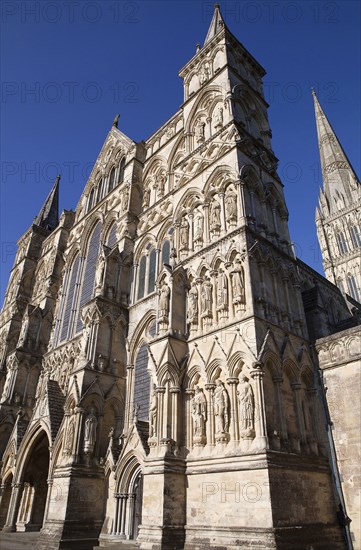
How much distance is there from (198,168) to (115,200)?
27.6 ft

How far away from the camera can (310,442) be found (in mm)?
12836

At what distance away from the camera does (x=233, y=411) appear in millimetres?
12172

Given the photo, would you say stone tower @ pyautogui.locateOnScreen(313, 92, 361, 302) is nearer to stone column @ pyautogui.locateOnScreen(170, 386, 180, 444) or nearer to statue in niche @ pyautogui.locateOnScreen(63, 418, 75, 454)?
stone column @ pyautogui.locateOnScreen(170, 386, 180, 444)

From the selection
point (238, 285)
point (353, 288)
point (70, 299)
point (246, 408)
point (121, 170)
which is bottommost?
point (246, 408)

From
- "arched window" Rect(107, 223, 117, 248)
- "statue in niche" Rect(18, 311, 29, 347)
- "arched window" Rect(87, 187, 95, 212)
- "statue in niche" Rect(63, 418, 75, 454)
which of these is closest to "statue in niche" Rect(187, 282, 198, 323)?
"statue in niche" Rect(63, 418, 75, 454)

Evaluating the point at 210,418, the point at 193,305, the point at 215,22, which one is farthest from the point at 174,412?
the point at 215,22

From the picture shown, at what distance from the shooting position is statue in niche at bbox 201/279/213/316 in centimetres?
1469

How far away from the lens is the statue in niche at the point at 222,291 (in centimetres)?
1403

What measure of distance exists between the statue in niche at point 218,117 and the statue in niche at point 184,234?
513 centimetres

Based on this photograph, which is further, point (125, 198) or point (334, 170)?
point (334, 170)

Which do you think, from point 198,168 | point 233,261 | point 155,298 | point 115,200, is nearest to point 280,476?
point 233,261

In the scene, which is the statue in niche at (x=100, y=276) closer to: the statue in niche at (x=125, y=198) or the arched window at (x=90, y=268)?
the arched window at (x=90, y=268)

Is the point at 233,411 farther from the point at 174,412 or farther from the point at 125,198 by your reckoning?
the point at 125,198

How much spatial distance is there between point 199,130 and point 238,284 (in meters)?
10.5
